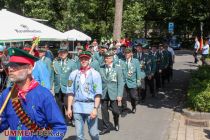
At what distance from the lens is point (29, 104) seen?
12.2 ft

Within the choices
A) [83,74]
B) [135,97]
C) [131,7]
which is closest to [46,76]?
[83,74]

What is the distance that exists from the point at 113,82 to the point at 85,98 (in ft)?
6.85

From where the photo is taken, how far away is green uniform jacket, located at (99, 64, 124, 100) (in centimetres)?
871

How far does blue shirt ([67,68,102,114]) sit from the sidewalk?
8.40 ft

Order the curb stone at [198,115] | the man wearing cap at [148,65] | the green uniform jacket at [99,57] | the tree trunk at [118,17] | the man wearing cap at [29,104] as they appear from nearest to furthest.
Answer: the man wearing cap at [29,104], the curb stone at [198,115], the man wearing cap at [148,65], the green uniform jacket at [99,57], the tree trunk at [118,17]

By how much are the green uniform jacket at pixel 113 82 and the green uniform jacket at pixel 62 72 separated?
3.96 feet

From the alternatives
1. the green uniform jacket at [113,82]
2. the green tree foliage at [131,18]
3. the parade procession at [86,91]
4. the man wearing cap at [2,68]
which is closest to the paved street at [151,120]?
the parade procession at [86,91]

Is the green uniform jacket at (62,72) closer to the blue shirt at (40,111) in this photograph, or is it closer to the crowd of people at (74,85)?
the crowd of people at (74,85)

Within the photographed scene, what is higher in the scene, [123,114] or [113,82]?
[113,82]

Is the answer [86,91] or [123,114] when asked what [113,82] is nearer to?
[86,91]

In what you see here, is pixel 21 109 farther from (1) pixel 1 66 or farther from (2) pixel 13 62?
(1) pixel 1 66

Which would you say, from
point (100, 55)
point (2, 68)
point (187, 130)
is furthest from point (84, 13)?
point (187, 130)

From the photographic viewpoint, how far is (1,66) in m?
12.6

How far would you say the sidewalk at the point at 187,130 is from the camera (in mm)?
8688
